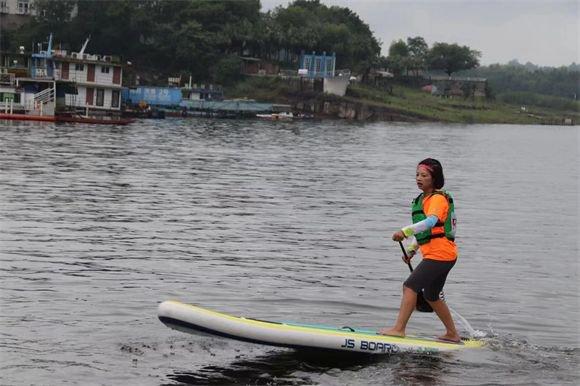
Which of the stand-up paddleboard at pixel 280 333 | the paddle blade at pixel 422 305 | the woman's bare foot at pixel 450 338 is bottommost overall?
the woman's bare foot at pixel 450 338

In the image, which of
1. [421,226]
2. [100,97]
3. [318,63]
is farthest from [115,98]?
[421,226]

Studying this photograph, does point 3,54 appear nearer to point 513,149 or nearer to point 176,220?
point 513,149

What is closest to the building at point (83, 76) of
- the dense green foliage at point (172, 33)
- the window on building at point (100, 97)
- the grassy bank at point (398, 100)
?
the window on building at point (100, 97)

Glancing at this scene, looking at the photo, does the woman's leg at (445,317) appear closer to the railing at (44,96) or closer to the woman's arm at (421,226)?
the woman's arm at (421,226)

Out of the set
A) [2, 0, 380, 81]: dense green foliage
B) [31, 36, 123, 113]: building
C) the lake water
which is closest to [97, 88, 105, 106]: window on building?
[31, 36, 123, 113]: building

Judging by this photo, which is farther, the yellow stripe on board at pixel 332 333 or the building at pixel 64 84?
the building at pixel 64 84

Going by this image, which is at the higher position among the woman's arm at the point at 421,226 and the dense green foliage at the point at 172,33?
the dense green foliage at the point at 172,33

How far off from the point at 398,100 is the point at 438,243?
513ft

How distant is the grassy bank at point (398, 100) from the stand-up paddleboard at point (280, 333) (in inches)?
5527

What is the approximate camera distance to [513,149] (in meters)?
92.2

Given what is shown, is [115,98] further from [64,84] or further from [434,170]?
[434,170]

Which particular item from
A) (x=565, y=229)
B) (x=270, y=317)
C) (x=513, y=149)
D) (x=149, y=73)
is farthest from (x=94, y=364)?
(x=149, y=73)

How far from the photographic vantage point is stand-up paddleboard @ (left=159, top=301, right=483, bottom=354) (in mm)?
13586

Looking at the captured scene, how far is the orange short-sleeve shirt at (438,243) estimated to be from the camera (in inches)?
555
